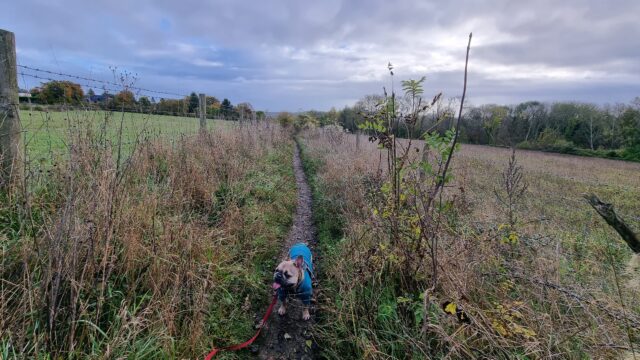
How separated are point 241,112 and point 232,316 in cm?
1055


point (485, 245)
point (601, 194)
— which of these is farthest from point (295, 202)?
point (601, 194)

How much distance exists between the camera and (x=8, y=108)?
277cm

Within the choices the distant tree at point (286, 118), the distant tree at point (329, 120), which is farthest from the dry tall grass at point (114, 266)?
the distant tree at point (286, 118)

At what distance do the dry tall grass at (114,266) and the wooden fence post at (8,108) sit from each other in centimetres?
19

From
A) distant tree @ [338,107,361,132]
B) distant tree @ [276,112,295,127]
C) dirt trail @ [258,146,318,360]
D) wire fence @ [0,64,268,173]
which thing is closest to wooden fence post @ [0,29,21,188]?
wire fence @ [0,64,268,173]

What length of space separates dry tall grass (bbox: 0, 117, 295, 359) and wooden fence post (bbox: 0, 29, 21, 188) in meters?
0.19

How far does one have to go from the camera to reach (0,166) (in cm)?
270

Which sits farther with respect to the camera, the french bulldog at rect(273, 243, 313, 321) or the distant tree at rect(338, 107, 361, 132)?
the distant tree at rect(338, 107, 361, 132)

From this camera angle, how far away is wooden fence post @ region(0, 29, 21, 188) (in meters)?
2.71

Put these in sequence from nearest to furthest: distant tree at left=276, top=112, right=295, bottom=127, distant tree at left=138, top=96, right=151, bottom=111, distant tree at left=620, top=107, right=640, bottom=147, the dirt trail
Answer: the dirt trail → distant tree at left=138, top=96, right=151, bottom=111 → distant tree at left=276, top=112, right=295, bottom=127 → distant tree at left=620, top=107, right=640, bottom=147

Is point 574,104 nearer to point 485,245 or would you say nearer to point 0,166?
point 485,245

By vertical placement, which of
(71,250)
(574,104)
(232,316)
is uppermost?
(574,104)

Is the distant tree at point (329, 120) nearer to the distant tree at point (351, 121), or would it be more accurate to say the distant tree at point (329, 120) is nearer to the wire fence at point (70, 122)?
the distant tree at point (351, 121)

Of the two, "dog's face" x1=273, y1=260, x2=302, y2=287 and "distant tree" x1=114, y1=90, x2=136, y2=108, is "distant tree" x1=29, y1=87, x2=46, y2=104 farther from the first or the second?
"dog's face" x1=273, y1=260, x2=302, y2=287
